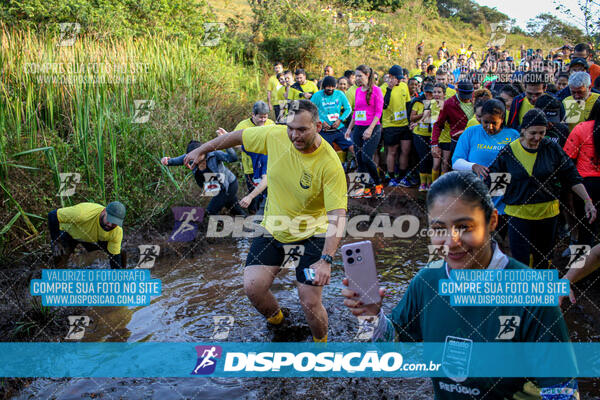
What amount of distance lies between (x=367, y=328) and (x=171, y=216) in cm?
453

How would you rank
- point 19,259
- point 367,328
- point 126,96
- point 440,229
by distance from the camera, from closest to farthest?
point 440,229, point 367,328, point 19,259, point 126,96

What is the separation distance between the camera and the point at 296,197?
4.27 m

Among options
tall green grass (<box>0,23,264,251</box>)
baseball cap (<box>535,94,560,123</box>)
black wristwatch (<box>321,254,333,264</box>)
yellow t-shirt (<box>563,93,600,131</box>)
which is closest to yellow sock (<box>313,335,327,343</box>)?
black wristwatch (<box>321,254,333,264</box>)

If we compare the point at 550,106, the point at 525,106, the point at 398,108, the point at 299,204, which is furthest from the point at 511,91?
the point at 299,204

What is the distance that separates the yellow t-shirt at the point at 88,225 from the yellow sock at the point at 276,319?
2.10 m

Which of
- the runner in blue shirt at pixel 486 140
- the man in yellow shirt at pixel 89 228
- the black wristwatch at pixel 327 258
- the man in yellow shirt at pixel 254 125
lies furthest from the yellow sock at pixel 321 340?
the man in yellow shirt at pixel 254 125

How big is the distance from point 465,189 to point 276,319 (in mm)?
3639

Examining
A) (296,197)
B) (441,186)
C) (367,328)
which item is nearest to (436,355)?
(441,186)

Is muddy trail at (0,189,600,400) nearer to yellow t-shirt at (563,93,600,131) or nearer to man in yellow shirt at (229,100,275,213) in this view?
man in yellow shirt at (229,100,275,213)

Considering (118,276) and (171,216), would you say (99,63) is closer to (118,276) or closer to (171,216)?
(171,216)

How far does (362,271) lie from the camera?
217 centimetres

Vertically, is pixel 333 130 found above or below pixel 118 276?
above

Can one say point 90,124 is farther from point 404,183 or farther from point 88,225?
point 404,183

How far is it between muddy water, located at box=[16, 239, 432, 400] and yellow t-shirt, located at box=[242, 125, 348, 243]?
1330 millimetres
